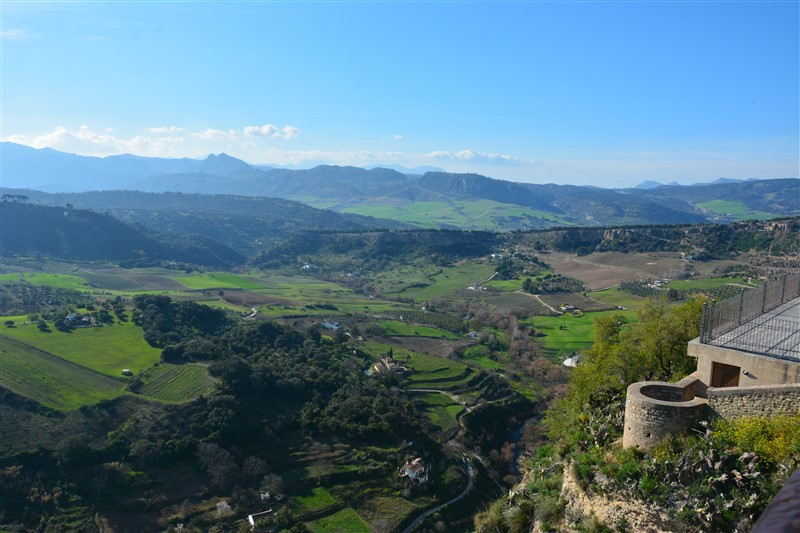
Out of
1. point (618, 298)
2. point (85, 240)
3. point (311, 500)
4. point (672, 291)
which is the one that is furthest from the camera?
point (85, 240)

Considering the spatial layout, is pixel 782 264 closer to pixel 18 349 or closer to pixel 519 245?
pixel 519 245

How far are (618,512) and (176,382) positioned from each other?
42084 millimetres

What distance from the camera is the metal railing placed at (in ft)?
44.4

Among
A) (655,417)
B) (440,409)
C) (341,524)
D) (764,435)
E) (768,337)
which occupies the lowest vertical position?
(341,524)

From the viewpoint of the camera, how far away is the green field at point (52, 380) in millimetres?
40469

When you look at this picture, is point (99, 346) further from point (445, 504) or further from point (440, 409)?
point (445, 504)

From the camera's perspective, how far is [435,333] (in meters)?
74.7

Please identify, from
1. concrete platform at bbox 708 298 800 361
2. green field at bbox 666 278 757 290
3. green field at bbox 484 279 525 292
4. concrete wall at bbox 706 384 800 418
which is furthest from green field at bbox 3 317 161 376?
green field at bbox 666 278 757 290

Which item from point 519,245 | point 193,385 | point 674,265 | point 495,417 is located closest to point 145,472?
point 193,385

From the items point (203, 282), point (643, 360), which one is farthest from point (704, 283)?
point (203, 282)

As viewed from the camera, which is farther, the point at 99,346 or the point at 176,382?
the point at 99,346

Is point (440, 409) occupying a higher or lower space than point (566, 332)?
lower

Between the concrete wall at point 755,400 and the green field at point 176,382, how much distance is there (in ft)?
129

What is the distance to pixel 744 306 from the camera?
15.6m
